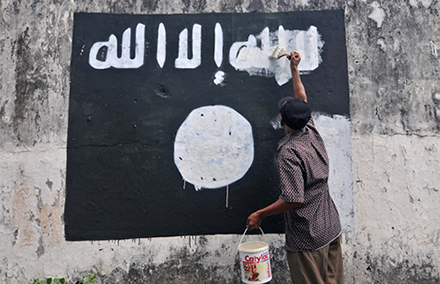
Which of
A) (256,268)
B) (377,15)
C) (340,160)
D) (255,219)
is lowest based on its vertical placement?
(256,268)

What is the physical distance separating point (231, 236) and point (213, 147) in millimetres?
676

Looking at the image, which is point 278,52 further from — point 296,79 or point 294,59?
point 296,79

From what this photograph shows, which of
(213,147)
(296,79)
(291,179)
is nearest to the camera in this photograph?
(291,179)

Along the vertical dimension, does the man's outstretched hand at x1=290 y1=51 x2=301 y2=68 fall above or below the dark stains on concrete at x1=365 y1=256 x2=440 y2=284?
above

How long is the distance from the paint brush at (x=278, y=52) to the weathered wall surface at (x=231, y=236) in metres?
0.36

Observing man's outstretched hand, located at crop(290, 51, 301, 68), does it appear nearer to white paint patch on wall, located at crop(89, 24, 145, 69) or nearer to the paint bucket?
white paint patch on wall, located at crop(89, 24, 145, 69)

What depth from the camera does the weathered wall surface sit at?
2.92 meters

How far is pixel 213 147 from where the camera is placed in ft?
9.86

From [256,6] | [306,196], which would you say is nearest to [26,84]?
[256,6]

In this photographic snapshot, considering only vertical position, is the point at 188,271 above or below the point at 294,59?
below

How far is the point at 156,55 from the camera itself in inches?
122

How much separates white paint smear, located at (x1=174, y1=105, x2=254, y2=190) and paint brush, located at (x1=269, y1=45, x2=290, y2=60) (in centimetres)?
52

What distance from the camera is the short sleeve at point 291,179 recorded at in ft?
7.61

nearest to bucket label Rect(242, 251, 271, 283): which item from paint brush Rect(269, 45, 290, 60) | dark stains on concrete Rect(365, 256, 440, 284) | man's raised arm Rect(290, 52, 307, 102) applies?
dark stains on concrete Rect(365, 256, 440, 284)
